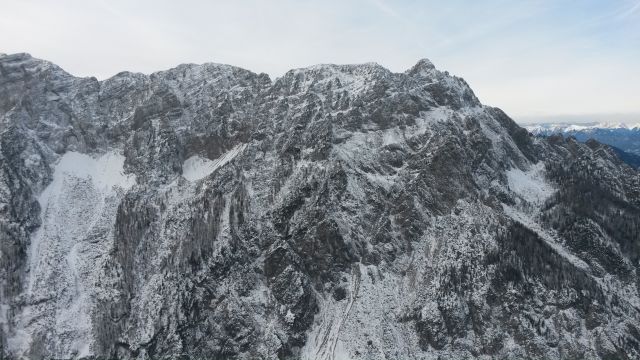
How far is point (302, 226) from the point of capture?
120 m

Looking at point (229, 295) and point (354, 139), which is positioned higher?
point (354, 139)

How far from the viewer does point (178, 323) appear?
110 m

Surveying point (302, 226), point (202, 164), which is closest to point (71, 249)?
point (202, 164)

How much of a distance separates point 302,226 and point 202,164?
3662cm

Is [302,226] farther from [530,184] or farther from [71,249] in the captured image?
[530,184]

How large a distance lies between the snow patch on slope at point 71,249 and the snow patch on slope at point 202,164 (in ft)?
44.5

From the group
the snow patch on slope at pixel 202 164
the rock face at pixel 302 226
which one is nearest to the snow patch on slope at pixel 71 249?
the rock face at pixel 302 226

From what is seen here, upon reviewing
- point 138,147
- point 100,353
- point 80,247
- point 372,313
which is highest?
point 138,147

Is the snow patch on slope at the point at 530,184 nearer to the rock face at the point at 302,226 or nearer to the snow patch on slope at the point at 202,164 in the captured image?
the rock face at the point at 302,226

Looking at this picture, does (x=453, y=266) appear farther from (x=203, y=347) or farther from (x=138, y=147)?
(x=138, y=147)

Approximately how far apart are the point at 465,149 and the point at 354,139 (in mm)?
25859

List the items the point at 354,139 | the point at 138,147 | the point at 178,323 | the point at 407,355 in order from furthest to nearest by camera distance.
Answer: the point at 138,147
the point at 354,139
the point at 178,323
the point at 407,355

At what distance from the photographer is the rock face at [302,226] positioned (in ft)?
350

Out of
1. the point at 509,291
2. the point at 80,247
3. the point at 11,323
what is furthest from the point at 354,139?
the point at 11,323
